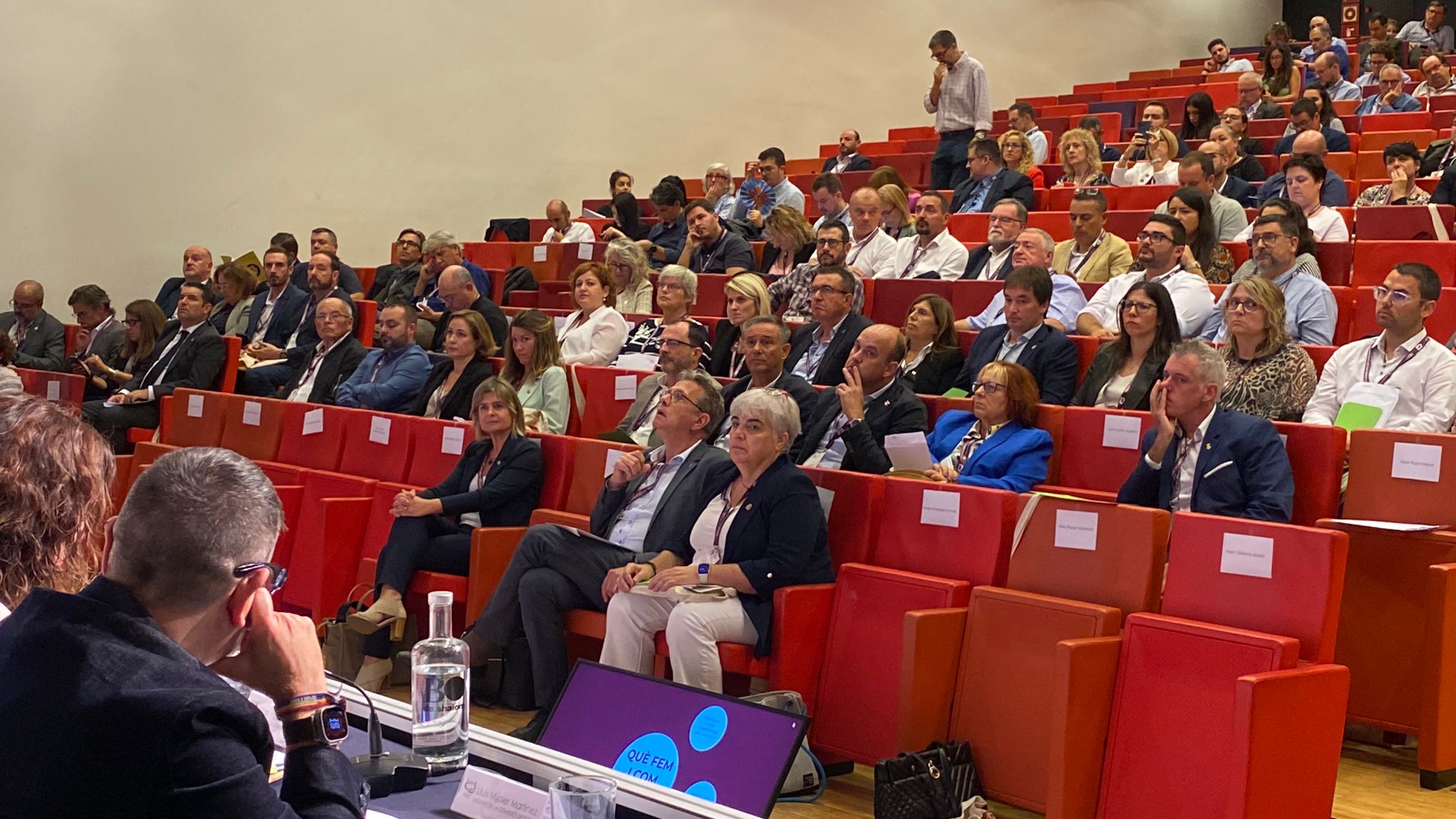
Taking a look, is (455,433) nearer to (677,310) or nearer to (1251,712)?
(677,310)

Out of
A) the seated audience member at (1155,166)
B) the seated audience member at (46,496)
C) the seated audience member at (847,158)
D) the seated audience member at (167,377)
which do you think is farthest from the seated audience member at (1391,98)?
the seated audience member at (46,496)

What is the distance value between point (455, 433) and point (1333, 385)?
98.2 inches

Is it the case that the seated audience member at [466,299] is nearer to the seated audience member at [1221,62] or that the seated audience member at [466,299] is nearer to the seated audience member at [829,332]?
the seated audience member at [829,332]

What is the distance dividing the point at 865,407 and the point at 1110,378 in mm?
685

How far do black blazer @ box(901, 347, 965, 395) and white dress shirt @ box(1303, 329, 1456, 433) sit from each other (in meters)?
1.08

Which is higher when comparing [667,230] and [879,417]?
[667,230]

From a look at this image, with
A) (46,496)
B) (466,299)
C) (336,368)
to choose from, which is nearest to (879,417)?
(466,299)

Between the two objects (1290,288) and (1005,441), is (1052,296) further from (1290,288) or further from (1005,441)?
(1005,441)

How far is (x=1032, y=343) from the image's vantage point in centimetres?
420

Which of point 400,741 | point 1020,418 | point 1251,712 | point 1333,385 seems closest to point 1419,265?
point 1333,385

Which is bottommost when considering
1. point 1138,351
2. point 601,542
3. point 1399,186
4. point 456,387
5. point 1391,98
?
point 601,542

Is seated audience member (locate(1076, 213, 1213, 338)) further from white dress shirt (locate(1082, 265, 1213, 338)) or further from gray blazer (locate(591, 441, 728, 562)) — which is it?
gray blazer (locate(591, 441, 728, 562))

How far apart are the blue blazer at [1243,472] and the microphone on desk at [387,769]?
2074 millimetres

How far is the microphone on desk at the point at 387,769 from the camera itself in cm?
Answer: 153
